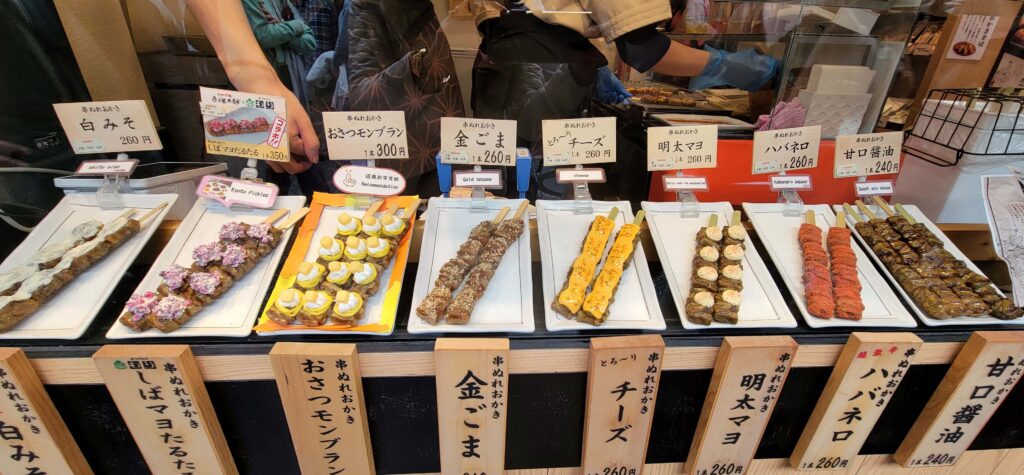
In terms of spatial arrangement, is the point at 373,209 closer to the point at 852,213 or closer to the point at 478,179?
the point at 478,179

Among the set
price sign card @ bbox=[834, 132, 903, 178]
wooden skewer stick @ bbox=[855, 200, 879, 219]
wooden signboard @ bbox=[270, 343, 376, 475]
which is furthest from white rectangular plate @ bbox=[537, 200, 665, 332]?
wooden skewer stick @ bbox=[855, 200, 879, 219]

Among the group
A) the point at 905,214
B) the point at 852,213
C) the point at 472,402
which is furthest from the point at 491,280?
the point at 905,214

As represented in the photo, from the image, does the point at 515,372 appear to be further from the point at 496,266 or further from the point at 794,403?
the point at 794,403

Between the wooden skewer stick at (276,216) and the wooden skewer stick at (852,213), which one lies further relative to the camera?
the wooden skewer stick at (852,213)

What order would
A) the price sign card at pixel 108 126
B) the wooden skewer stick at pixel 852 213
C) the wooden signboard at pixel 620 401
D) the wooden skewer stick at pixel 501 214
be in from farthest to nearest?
the wooden skewer stick at pixel 852 213 → the wooden skewer stick at pixel 501 214 → the price sign card at pixel 108 126 → the wooden signboard at pixel 620 401

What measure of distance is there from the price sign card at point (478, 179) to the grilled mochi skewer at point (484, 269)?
17cm

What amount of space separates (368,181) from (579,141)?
3.18ft

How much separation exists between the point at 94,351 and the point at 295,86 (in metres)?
2.12

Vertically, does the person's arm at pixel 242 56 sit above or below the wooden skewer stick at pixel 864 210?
above

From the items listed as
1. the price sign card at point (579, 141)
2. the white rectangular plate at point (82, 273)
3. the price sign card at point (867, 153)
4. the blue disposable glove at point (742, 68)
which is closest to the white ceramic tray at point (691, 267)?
the price sign card at point (579, 141)

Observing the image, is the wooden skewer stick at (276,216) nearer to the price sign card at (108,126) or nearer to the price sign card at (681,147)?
the price sign card at (108,126)

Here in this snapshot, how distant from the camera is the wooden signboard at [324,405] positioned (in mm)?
1386

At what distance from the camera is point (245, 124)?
190cm

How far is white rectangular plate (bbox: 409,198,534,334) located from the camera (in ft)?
5.17
